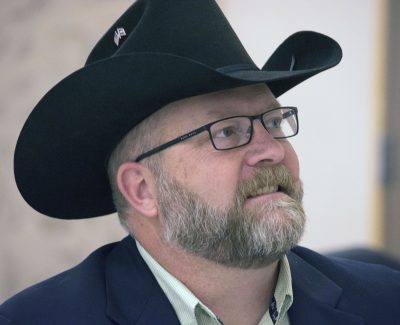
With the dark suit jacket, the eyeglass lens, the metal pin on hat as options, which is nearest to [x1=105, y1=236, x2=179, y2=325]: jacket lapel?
the dark suit jacket

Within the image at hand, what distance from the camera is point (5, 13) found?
3.06 meters

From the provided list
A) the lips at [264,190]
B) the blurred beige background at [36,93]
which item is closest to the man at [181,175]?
the lips at [264,190]

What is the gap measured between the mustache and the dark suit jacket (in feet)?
1.05

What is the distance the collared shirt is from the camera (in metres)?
1.63

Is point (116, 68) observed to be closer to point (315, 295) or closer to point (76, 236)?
point (315, 295)

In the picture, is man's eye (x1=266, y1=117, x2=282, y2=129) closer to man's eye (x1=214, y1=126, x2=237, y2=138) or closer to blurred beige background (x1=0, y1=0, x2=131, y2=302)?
man's eye (x1=214, y1=126, x2=237, y2=138)

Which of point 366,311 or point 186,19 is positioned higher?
point 186,19

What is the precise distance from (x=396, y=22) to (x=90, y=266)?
297 cm

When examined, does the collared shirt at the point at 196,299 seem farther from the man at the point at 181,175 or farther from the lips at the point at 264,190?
the lips at the point at 264,190

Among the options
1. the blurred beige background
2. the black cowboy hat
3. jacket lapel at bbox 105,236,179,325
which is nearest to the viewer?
the black cowboy hat

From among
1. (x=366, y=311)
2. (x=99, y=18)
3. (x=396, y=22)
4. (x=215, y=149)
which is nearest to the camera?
(x=215, y=149)

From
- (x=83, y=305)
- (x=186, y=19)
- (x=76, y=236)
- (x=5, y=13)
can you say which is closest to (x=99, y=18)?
(x=5, y=13)

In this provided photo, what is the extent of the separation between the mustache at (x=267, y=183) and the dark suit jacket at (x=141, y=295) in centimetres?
32

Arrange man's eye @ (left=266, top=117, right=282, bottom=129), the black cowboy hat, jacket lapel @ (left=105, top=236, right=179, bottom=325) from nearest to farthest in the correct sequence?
the black cowboy hat → jacket lapel @ (left=105, top=236, right=179, bottom=325) → man's eye @ (left=266, top=117, right=282, bottom=129)
